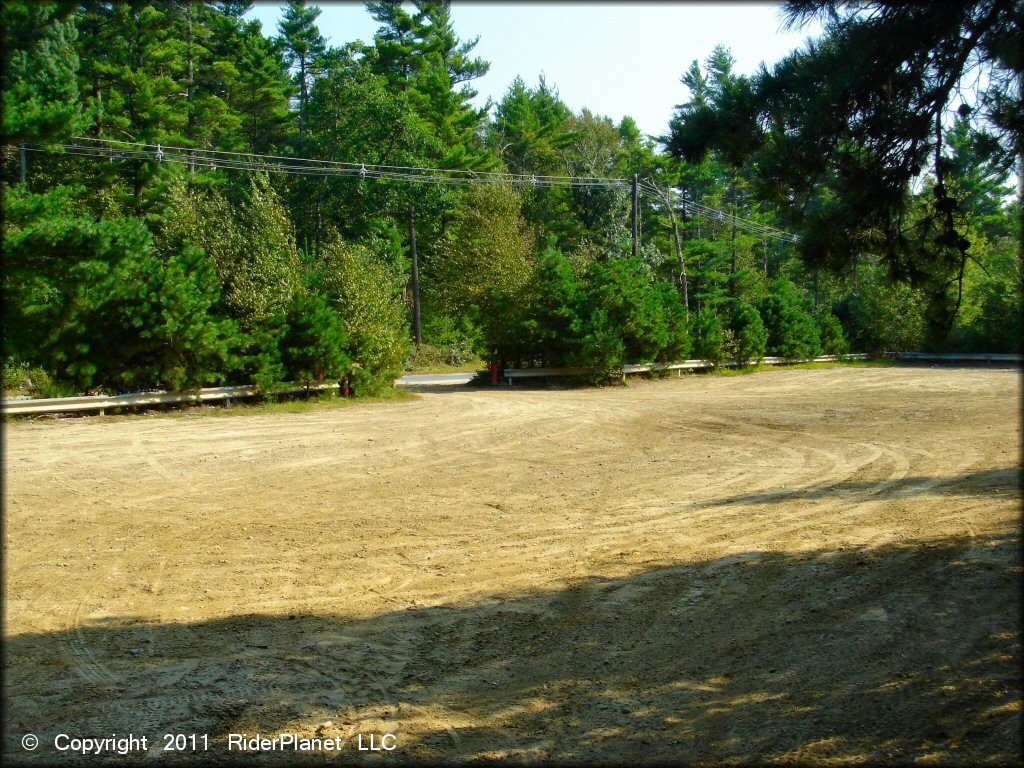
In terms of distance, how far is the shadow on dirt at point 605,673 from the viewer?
13.2 feet

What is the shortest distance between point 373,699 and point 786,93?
4543mm

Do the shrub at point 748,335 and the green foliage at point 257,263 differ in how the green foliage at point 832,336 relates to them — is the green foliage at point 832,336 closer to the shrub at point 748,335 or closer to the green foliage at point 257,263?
the shrub at point 748,335

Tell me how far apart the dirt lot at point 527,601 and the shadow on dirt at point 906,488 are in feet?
0.22

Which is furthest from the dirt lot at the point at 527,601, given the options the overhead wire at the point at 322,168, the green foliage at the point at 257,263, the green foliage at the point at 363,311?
the overhead wire at the point at 322,168

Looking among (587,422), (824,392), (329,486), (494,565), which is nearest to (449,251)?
(824,392)

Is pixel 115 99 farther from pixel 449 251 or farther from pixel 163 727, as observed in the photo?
pixel 163 727

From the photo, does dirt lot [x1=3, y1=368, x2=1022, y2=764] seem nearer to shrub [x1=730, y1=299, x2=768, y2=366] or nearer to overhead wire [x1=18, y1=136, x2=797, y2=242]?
overhead wire [x1=18, y1=136, x2=797, y2=242]

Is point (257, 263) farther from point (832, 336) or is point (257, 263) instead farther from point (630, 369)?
point (832, 336)

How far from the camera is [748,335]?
33.3m

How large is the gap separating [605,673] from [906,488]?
258 inches

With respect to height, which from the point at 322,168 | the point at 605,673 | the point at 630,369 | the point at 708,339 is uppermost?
the point at 322,168

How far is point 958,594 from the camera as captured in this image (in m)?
5.77

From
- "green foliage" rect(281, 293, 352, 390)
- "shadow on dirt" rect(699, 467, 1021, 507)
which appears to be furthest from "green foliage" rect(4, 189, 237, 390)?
"shadow on dirt" rect(699, 467, 1021, 507)

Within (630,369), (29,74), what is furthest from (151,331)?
(630,369)
